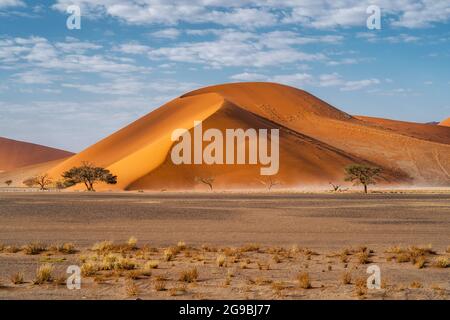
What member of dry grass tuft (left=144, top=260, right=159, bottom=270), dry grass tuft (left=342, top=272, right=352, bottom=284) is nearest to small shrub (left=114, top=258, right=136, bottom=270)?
dry grass tuft (left=144, top=260, right=159, bottom=270)

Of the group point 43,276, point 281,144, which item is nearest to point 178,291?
point 43,276

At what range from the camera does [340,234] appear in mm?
24781

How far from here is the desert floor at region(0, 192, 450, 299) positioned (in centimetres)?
1223

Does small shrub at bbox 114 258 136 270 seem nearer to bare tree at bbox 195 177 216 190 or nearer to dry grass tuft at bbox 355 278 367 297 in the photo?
dry grass tuft at bbox 355 278 367 297

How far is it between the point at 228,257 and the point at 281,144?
9892 cm

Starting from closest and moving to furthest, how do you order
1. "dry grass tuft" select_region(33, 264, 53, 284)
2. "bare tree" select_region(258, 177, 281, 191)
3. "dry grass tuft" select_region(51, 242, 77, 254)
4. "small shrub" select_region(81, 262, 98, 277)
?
"dry grass tuft" select_region(33, 264, 53, 284) < "small shrub" select_region(81, 262, 98, 277) < "dry grass tuft" select_region(51, 242, 77, 254) < "bare tree" select_region(258, 177, 281, 191)

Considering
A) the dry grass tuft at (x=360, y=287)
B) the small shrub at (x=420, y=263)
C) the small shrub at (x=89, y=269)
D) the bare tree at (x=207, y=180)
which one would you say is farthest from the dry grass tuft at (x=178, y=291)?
the bare tree at (x=207, y=180)

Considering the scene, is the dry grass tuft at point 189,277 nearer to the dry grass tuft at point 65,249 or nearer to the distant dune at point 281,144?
the dry grass tuft at point 65,249

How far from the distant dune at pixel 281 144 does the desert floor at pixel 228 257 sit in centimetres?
6894

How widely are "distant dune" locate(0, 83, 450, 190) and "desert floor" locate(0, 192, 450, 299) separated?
6894 centimetres

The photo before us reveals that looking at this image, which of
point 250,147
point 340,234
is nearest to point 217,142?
point 250,147

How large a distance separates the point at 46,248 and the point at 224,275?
783cm
